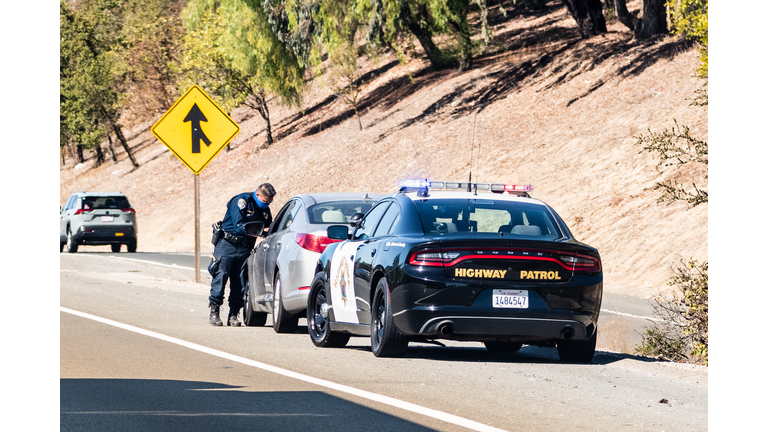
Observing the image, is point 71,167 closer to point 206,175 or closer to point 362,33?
point 206,175

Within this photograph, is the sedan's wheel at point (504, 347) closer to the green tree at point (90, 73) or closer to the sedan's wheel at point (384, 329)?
the sedan's wheel at point (384, 329)

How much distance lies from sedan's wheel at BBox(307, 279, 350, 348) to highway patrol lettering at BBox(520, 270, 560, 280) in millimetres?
2448

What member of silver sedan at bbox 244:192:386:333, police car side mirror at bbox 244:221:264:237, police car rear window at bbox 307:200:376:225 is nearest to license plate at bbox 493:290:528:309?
silver sedan at bbox 244:192:386:333

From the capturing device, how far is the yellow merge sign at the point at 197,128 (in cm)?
2144

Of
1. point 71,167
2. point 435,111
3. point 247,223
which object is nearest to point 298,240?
point 247,223

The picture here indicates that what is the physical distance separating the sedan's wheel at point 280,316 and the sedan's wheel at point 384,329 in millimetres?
2619

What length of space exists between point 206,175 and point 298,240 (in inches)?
1576

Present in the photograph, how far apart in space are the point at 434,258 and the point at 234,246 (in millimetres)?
4919

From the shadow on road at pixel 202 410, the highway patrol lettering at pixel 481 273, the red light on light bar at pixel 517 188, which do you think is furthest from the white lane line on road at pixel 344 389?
the red light on light bar at pixel 517 188

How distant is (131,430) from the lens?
7.23m

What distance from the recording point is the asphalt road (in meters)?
7.52

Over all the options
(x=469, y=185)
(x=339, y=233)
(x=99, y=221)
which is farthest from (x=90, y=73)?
(x=469, y=185)

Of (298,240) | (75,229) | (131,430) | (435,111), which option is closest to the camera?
(131,430)

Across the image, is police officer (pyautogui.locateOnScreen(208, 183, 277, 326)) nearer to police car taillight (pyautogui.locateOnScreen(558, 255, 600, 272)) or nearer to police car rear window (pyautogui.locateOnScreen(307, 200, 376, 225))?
police car rear window (pyautogui.locateOnScreen(307, 200, 376, 225))
